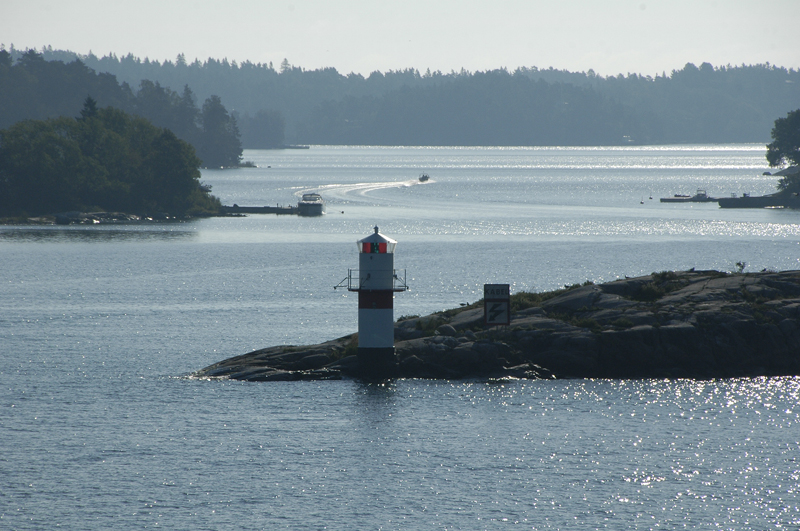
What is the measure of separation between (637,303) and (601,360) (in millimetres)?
4287

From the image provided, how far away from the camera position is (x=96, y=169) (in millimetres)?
155000

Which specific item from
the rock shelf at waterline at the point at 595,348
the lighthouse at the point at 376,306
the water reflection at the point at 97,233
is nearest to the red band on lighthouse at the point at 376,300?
the lighthouse at the point at 376,306

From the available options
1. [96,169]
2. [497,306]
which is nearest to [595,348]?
[497,306]

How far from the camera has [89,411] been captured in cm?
3975

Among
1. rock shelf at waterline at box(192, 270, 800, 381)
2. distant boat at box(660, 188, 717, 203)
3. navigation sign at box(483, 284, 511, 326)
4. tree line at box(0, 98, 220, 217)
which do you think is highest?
tree line at box(0, 98, 220, 217)

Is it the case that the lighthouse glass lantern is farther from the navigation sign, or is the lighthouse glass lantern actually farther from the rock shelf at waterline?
the navigation sign

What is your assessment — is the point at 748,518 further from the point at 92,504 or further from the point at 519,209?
→ the point at 519,209

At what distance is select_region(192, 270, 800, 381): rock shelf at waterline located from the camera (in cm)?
4353

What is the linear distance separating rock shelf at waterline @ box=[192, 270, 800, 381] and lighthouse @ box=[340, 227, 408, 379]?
100 centimetres

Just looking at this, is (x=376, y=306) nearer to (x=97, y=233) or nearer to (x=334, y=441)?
(x=334, y=441)

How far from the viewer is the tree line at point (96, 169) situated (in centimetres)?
15088

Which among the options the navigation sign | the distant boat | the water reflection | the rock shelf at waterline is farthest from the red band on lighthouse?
the distant boat

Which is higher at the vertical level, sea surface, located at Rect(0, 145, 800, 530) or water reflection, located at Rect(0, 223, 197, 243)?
water reflection, located at Rect(0, 223, 197, 243)

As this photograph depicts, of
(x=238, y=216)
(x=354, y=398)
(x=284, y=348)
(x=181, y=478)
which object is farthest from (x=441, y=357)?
(x=238, y=216)
